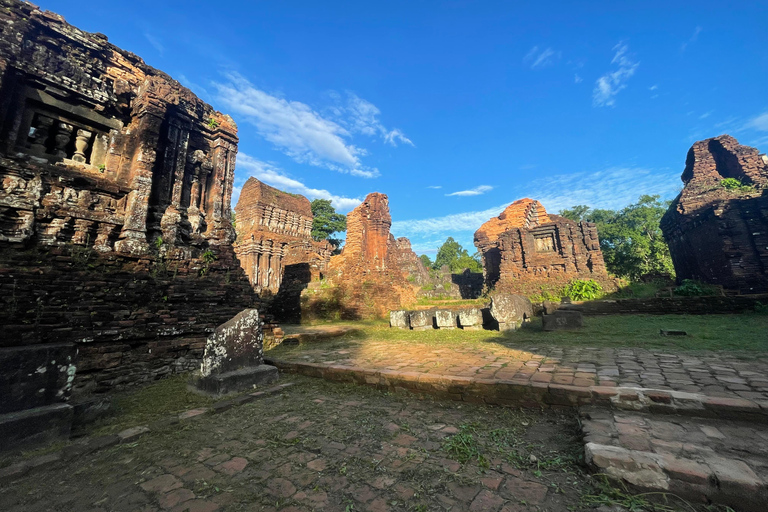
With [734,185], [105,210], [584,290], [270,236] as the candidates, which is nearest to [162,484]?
[105,210]

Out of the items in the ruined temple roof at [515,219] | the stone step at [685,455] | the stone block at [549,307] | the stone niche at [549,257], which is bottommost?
the stone step at [685,455]

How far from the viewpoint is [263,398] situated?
4277mm

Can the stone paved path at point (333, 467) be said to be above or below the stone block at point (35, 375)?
below

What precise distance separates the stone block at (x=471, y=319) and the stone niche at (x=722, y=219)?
43.2 ft

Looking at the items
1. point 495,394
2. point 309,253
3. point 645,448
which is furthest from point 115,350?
point 309,253

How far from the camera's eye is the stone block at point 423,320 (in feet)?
33.4

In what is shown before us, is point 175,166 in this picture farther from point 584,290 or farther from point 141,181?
point 584,290

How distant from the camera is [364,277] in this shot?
13.5 meters

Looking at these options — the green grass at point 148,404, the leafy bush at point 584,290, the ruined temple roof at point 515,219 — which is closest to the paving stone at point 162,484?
the green grass at point 148,404

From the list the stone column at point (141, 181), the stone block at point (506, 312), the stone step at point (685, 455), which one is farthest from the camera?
the stone block at point (506, 312)

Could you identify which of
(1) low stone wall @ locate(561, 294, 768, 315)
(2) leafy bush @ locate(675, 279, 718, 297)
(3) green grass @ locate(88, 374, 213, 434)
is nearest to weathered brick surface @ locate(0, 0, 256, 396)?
(3) green grass @ locate(88, 374, 213, 434)

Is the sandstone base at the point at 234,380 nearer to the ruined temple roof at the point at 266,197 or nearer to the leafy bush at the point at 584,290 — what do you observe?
the leafy bush at the point at 584,290

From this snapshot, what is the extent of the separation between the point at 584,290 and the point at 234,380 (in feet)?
62.1

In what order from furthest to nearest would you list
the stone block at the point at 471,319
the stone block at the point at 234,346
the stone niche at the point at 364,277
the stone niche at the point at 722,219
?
the stone niche at the point at 722,219 < the stone niche at the point at 364,277 < the stone block at the point at 471,319 < the stone block at the point at 234,346
